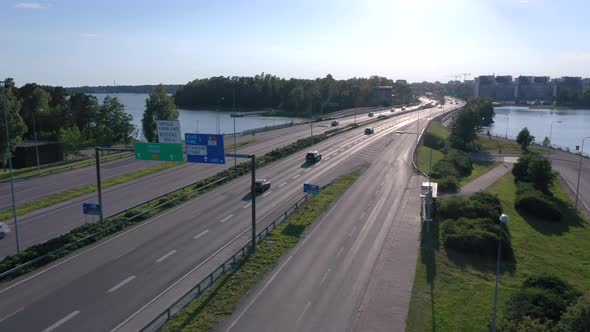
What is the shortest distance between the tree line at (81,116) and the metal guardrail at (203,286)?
44646 millimetres

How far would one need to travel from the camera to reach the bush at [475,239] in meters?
26.3

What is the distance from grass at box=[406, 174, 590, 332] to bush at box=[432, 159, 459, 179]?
36.7 feet

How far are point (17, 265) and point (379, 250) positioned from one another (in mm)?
19426

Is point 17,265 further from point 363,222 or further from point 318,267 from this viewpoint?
point 363,222

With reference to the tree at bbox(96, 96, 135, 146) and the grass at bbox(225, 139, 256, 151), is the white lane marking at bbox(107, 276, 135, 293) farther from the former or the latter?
the tree at bbox(96, 96, 135, 146)

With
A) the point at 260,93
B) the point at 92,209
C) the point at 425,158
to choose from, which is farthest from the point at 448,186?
the point at 260,93

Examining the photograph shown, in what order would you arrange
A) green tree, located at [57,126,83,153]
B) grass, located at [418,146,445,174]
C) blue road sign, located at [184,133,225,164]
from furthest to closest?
green tree, located at [57,126,83,153], grass, located at [418,146,445,174], blue road sign, located at [184,133,225,164]

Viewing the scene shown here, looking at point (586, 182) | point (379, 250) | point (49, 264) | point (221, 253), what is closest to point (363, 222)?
point (379, 250)

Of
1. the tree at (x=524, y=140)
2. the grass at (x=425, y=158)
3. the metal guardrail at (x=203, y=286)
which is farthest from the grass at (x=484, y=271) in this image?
the tree at (x=524, y=140)

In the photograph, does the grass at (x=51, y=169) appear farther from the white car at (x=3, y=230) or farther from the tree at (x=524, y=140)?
the tree at (x=524, y=140)

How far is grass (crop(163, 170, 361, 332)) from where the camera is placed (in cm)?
1772

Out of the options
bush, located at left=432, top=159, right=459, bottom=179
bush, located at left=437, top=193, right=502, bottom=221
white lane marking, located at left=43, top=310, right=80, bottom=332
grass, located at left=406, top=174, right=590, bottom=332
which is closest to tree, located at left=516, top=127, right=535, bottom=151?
bush, located at left=432, top=159, right=459, bottom=179

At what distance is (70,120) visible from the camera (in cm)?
8644

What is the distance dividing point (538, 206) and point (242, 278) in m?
26.5
